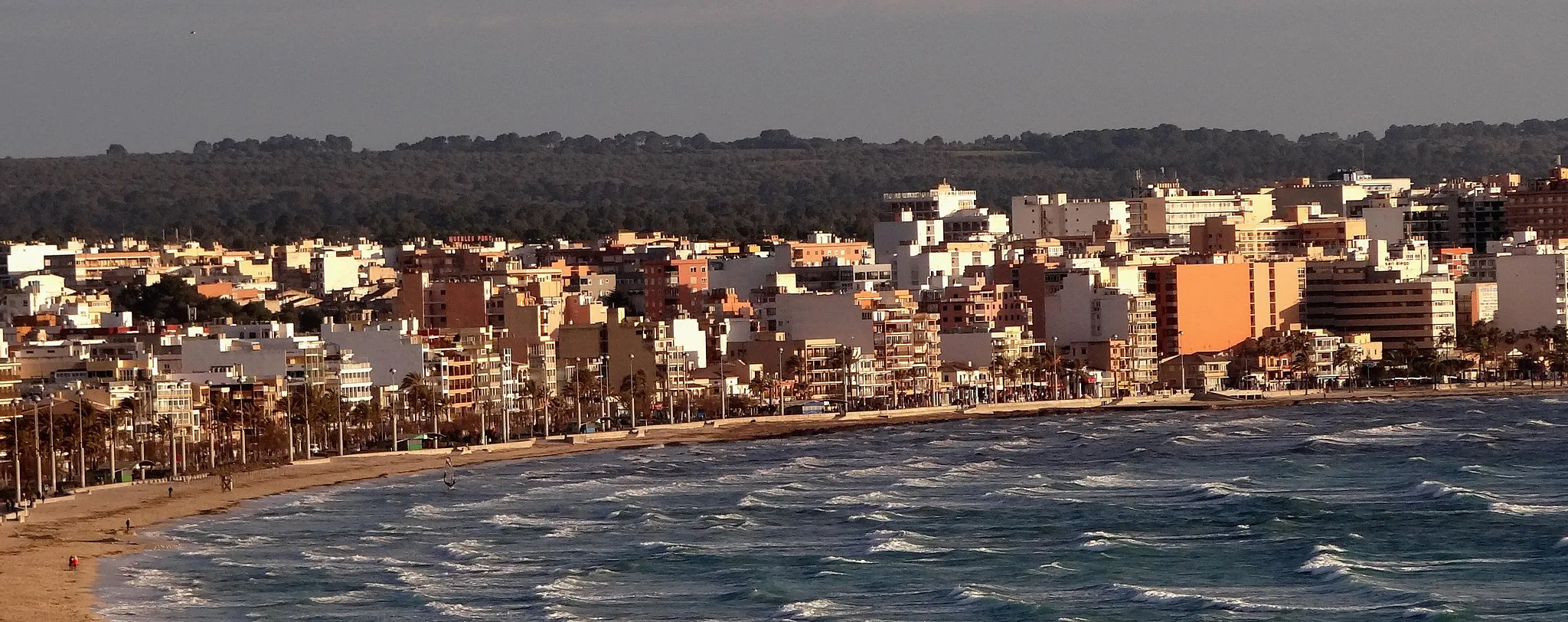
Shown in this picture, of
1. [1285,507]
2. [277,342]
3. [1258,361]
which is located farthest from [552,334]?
[1285,507]

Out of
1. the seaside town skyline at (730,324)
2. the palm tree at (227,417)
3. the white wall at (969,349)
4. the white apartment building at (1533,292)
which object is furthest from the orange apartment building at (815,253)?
the palm tree at (227,417)

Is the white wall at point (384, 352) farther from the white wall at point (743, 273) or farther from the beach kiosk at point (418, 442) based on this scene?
the white wall at point (743, 273)

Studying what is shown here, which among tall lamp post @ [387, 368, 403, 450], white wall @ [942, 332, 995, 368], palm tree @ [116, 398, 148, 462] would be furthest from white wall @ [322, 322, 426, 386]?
white wall @ [942, 332, 995, 368]

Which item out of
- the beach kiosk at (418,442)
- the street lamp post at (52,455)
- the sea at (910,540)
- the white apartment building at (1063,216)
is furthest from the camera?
the white apartment building at (1063,216)

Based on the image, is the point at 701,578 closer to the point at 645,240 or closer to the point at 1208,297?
the point at 1208,297

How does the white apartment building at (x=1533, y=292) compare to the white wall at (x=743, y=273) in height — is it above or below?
below

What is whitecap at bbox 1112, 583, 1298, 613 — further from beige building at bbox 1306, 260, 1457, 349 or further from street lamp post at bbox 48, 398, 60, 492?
beige building at bbox 1306, 260, 1457, 349
